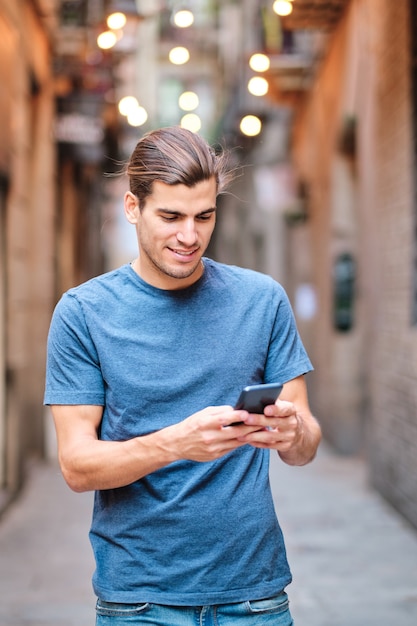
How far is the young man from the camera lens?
2.59 metres

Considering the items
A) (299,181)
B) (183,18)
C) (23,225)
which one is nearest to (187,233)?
(23,225)

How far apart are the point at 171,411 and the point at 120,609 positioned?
507mm

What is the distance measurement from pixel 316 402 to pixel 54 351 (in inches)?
516

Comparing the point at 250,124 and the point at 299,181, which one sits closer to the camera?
the point at 250,124

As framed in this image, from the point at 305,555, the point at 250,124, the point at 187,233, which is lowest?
the point at 305,555

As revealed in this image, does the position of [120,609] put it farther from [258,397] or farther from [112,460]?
[258,397]

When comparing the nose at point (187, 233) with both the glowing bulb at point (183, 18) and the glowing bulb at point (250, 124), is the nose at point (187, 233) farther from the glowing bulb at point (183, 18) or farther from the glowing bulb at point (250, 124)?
the glowing bulb at point (250, 124)

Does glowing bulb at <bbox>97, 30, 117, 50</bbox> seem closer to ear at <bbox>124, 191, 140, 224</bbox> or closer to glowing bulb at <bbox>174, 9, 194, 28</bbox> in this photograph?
glowing bulb at <bbox>174, 9, 194, 28</bbox>

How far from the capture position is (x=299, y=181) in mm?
17031

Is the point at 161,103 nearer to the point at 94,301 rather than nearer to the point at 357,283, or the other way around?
the point at 357,283

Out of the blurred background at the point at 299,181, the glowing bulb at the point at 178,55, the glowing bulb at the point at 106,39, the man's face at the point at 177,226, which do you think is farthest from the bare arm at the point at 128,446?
the glowing bulb at the point at 178,55

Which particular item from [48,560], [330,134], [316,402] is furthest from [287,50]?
[48,560]

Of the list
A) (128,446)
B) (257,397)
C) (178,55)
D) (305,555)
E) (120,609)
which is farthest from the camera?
(178,55)

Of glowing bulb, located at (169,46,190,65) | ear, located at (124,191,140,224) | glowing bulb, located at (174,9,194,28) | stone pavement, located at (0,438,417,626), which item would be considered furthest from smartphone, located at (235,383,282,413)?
glowing bulb, located at (169,46,190,65)
